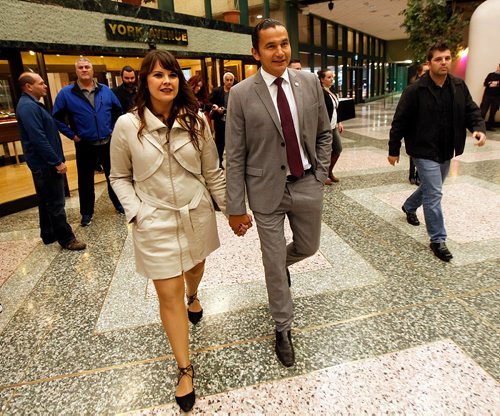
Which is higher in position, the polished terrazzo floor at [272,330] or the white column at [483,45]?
the white column at [483,45]

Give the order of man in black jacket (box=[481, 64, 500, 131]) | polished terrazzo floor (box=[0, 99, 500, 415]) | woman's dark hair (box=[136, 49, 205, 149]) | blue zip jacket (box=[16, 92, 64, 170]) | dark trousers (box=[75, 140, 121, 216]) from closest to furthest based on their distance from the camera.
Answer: woman's dark hair (box=[136, 49, 205, 149]) < polished terrazzo floor (box=[0, 99, 500, 415]) < blue zip jacket (box=[16, 92, 64, 170]) < dark trousers (box=[75, 140, 121, 216]) < man in black jacket (box=[481, 64, 500, 131])

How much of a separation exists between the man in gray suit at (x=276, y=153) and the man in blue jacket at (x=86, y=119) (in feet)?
9.50

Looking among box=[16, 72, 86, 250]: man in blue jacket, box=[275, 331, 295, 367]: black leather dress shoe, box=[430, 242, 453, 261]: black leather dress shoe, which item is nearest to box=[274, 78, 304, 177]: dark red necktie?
box=[275, 331, 295, 367]: black leather dress shoe

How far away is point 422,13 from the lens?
30.0 feet

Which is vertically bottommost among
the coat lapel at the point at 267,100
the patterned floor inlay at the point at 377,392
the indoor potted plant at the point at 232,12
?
the patterned floor inlay at the point at 377,392

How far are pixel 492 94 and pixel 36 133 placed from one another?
10.3m

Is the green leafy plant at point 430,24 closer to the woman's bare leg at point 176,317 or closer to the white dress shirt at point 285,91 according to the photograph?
the white dress shirt at point 285,91

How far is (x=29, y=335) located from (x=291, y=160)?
80.8 inches

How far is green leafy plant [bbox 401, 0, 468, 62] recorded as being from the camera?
29.9 ft

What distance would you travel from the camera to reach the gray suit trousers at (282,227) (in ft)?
6.41

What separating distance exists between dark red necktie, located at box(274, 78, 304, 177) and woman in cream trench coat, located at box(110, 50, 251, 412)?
39 cm

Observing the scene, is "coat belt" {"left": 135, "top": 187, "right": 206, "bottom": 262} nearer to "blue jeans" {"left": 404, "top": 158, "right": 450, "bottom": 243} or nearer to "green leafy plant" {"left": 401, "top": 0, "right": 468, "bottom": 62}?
"blue jeans" {"left": 404, "top": 158, "right": 450, "bottom": 243}

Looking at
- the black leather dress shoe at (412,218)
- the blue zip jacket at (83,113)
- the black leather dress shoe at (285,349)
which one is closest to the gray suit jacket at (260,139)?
the black leather dress shoe at (285,349)

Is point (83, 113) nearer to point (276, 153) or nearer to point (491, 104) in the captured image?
point (276, 153)
